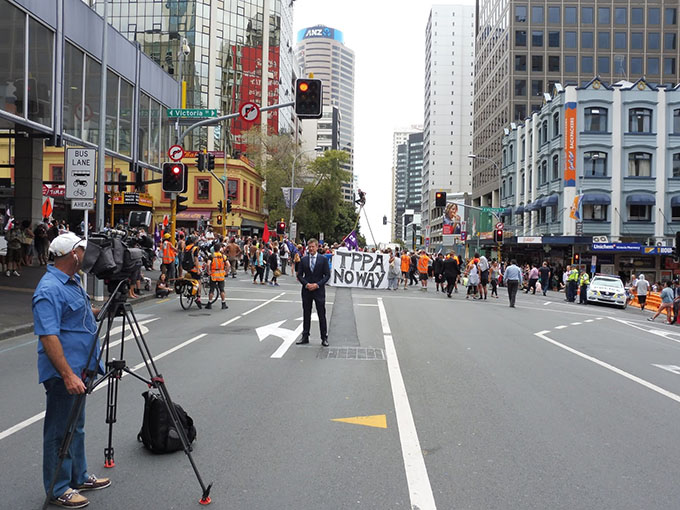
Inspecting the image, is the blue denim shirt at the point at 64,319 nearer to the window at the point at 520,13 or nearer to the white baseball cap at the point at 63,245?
the white baseball cap at the point at 63,245

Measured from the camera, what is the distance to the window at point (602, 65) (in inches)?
2482

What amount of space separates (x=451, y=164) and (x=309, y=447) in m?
142

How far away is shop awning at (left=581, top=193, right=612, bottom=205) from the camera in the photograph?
4572cm

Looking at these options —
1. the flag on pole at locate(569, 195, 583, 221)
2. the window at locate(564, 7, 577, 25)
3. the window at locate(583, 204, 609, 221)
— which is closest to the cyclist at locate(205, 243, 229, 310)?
the flag on pole at locate(569, 195, 583, 221)

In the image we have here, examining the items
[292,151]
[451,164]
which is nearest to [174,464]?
[292,151]

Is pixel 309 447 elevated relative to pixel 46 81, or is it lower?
lower

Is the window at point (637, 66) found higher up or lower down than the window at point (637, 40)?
lower down

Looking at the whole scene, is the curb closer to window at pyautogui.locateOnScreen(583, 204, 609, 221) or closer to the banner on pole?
the banner on pole

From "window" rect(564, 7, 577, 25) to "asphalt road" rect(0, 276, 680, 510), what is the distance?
60.1 metres

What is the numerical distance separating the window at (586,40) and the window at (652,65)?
5.99m

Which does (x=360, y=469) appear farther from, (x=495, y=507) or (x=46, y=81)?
(x=46, y=81)

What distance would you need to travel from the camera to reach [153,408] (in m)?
5.19

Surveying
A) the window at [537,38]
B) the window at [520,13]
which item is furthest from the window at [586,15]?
the window at [520,13]

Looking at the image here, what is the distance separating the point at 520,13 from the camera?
64.6m
